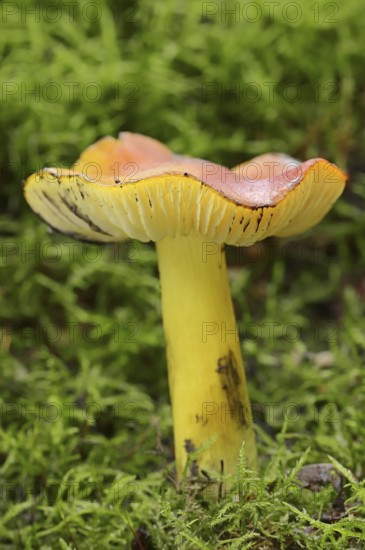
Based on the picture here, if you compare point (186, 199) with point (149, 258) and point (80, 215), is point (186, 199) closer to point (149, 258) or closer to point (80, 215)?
point (80, 215)

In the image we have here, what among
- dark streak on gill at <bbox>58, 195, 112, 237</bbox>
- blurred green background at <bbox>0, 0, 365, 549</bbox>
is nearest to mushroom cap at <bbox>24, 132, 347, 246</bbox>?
dark streak on gill at <bbox>58, 195, 112, 237</bbox>

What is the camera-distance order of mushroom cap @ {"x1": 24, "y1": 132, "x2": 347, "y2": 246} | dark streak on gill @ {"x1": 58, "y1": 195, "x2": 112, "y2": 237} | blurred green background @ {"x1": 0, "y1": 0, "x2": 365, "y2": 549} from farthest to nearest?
blurred green background @ {"x1": 0, "y1": 0, "x2": 365, "y2": 549}
dark streak on gill @ {"x1": 58, "y1": 195, "x2": 112, "y2": 237}
mushroom cap @ {"x1": 24, "y1": 132, "x2": 347, "y2": 246}

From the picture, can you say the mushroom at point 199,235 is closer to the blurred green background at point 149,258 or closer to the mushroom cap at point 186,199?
the mushroom cap at point 186,199

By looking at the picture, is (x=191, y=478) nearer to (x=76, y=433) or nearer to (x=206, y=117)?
(x=76, y=433)

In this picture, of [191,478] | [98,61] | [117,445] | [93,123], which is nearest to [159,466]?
[117,445]

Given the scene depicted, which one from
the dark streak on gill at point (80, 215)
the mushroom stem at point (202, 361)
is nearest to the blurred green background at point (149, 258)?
the mushroom stem at point (202, 361)

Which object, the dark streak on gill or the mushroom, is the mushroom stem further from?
the dark streak on gill

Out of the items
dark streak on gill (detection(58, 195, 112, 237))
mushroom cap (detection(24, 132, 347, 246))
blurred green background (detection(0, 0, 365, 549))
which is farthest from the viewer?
blurred green background (detection(0, 0, 365, 549))
